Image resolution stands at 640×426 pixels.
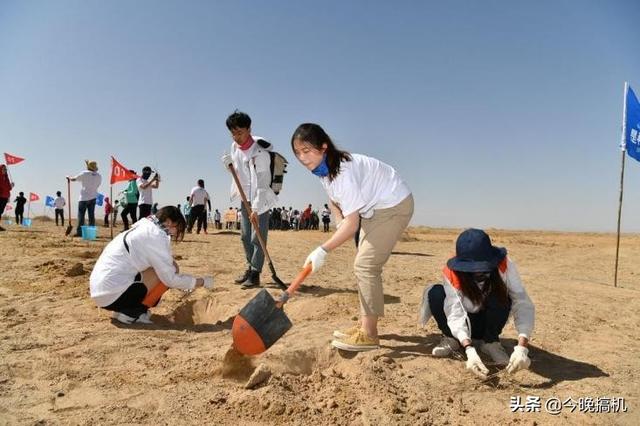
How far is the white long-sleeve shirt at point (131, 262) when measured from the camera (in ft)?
11.5

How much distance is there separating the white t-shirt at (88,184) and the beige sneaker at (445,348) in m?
8.95

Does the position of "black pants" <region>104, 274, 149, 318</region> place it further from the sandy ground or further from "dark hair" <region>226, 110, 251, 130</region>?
"dark hair" <region>226, 110, 251, 130</region>

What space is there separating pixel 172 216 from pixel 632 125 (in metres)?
7.15

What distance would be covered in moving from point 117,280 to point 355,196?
2.00 meters

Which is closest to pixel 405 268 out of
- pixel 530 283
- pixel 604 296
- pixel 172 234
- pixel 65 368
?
pixel 530 283

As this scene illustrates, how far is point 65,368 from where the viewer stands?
277 cm

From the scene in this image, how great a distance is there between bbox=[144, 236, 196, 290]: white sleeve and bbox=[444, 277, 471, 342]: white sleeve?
2012 millimetres

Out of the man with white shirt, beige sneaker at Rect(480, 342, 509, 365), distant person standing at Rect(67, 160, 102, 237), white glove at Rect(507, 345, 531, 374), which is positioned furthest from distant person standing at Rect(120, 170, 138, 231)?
white glove at Rect(507, 345, 531, 374)

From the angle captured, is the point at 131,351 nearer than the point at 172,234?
Yes

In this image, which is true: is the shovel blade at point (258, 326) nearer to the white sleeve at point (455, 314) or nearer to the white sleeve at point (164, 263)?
the white sleeve at point (455, 314)

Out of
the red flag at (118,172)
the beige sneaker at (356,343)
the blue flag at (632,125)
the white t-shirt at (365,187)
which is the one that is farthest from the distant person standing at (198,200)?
the beige sneaker at (356,343)

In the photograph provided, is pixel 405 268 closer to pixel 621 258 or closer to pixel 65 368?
pixel 65 368

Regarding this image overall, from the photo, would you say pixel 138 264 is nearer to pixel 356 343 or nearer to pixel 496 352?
pixel 356 343

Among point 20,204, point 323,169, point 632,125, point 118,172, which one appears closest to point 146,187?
point 118,172
